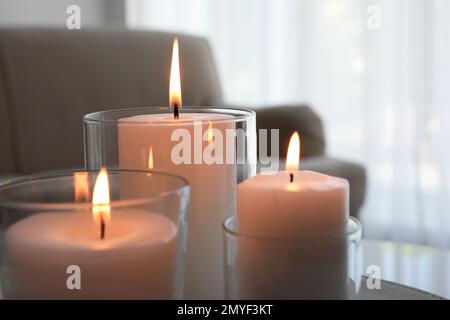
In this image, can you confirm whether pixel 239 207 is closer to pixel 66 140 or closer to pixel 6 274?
pixel 6 274

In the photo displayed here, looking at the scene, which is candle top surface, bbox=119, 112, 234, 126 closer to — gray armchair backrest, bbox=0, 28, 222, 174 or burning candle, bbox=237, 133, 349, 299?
burning candle, bbox=237, 133, 349, 299

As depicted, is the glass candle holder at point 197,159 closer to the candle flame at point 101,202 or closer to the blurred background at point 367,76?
the candle flame at point 101,202

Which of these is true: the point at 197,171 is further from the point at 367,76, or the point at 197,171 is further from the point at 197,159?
the point at 367,76

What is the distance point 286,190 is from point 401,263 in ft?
1.32

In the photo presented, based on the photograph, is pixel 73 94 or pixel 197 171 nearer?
pixel 197 171

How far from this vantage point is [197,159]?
44 centimetres

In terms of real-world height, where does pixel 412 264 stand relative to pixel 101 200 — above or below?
below

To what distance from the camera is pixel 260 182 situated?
40 centimetres

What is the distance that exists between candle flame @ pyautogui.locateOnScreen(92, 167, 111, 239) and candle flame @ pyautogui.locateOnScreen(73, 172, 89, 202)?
13 mm

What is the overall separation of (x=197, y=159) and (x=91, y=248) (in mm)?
125

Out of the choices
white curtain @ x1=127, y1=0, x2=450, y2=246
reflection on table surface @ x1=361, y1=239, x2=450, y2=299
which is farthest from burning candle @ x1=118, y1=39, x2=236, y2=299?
white curtain @ x1=127, y1=0, x2=450, y2=246

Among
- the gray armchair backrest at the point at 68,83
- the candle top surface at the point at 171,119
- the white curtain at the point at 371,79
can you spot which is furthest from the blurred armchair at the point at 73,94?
the candle top surface at the point at 171,119

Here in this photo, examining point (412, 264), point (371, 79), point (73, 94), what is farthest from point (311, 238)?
point (371, 79)

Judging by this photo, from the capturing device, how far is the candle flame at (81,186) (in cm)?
38
